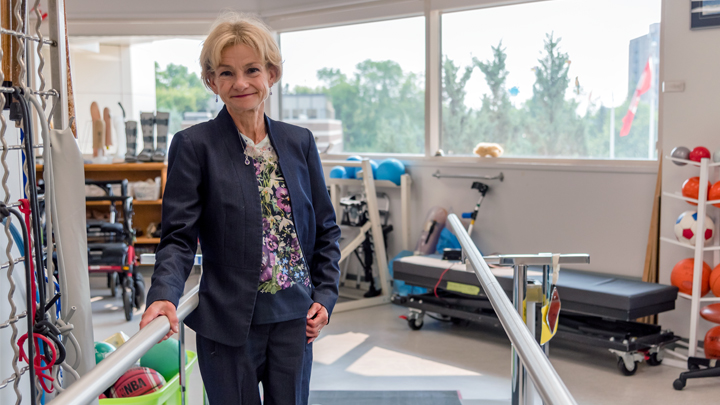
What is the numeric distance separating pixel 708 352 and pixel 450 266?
62.3 inches

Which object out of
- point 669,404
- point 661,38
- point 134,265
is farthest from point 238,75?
point 134,265

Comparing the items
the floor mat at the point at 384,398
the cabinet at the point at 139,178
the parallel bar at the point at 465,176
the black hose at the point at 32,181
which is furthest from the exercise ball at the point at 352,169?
the black hose at the point at 32,181

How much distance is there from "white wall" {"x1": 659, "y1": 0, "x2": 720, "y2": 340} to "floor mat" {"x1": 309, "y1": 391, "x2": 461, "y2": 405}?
65.1 inches

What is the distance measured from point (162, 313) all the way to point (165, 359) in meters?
1.41

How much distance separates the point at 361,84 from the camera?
5.88m

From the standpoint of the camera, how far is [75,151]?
1604mm

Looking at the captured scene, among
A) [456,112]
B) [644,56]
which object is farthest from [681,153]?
[456,112]

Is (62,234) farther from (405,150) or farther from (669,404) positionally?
(405,150)

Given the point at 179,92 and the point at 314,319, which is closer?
the point at 314,319

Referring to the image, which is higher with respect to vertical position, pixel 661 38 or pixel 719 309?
pixel 661 38

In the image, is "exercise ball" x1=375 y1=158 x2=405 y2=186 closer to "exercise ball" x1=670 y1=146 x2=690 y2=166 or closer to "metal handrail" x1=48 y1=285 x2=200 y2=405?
"exercise ball" x1=670 y1=146 x2=690 y2=166

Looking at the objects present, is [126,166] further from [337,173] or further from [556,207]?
[556,207]

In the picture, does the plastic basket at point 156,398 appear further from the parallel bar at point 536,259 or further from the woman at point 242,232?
the parallel bar at point 536,259

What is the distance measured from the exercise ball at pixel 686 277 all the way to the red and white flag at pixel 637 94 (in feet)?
3.45
